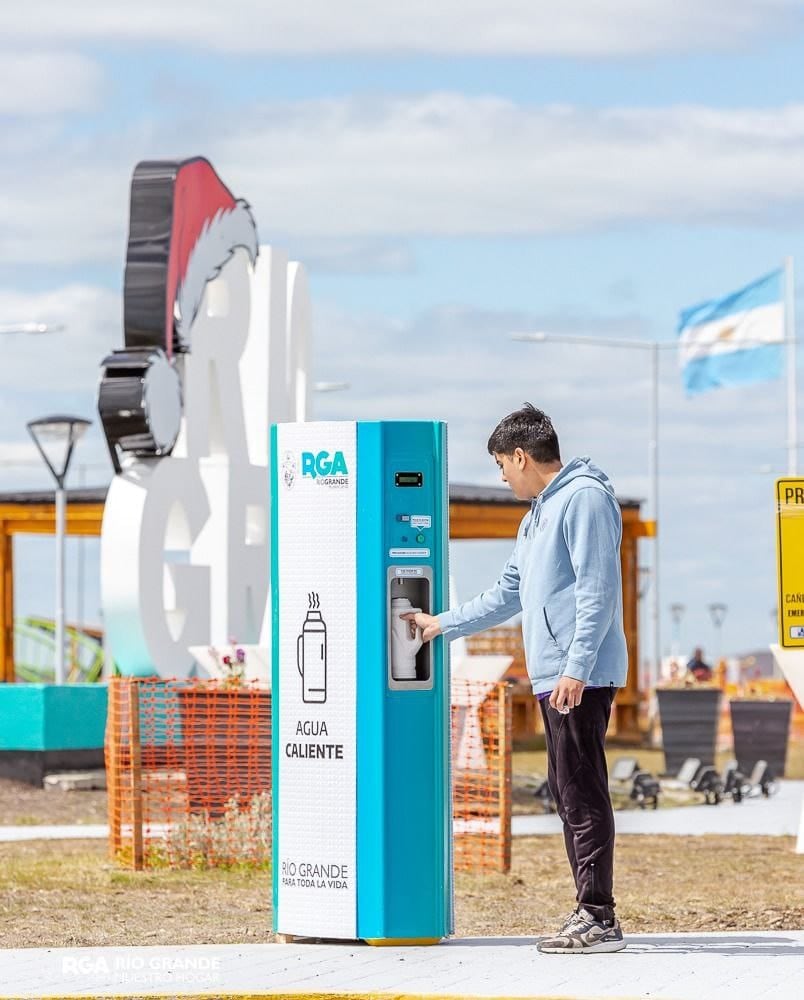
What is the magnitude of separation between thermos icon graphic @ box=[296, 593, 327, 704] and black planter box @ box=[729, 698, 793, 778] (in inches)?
733

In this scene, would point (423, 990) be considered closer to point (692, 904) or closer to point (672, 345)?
point (692, 904)

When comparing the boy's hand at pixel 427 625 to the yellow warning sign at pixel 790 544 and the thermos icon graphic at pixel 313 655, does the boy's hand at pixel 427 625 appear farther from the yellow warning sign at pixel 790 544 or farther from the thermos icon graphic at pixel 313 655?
the yellow warning sign at pixel 790 544

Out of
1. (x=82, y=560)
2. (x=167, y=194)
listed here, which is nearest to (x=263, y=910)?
(x=167, y=194)

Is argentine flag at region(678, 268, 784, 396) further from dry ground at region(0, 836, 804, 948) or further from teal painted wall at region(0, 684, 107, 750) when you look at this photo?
dry ground at region(0, 836, 804, 948)

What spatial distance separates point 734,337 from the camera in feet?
135

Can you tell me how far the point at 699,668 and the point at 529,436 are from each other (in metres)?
26.7

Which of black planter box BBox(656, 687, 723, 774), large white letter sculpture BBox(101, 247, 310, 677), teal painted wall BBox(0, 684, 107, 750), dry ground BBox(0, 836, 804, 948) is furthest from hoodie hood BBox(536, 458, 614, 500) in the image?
black planter box BBox(656, 687, 723, 774)

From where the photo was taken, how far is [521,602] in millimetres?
8195

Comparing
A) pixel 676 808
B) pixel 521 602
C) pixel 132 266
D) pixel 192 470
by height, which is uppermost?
pixel 132 266

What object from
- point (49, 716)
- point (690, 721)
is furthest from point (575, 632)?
point (690, 721)

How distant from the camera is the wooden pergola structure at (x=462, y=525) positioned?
121ft

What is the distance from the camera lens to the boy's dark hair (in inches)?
317

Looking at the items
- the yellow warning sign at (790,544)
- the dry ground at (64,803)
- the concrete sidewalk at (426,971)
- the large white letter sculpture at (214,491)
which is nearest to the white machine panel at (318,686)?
the concrete sidewalk at (426,971)

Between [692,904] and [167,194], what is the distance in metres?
12.5
